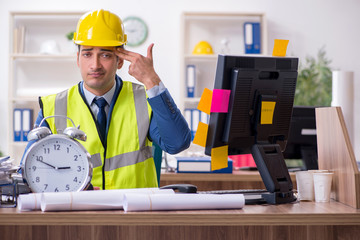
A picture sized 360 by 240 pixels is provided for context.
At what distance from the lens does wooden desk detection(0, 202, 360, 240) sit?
1.45 m

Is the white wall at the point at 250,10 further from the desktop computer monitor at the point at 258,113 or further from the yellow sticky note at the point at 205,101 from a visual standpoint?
the yellow sticky note at the point at 205,101

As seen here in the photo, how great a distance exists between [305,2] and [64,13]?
2.55 meters

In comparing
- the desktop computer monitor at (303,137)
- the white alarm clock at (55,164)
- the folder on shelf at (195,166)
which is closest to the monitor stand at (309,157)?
the desktop computer monitor at (303,137)

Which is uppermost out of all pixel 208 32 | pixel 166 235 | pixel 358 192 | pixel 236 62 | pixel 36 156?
pixel 208 32

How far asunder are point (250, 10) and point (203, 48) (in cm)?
72

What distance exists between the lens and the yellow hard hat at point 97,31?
2082 mm

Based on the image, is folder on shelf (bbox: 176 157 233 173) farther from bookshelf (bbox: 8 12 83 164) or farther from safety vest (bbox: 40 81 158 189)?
bookshelf (bbox: 8 12 83 164)

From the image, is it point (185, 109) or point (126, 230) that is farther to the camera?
point (185, 109)

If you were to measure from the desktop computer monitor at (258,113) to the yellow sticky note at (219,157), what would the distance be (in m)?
0.02

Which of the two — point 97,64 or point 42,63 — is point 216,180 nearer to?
point 97,64

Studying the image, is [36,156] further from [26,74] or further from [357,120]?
[357,120]

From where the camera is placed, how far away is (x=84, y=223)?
145cm

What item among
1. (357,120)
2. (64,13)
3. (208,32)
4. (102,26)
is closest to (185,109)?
(208,32)

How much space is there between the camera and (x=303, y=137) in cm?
352
